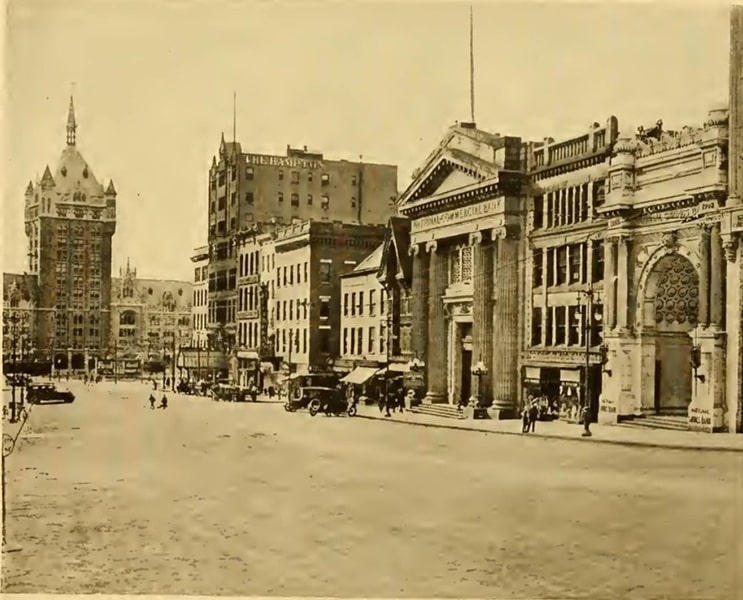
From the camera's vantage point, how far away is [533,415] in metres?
10.1

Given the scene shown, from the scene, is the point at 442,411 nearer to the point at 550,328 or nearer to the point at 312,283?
the point at 550,328

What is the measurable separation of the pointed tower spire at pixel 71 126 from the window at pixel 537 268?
4.15 meters

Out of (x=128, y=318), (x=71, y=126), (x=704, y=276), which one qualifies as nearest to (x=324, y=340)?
(x=128, y=318)

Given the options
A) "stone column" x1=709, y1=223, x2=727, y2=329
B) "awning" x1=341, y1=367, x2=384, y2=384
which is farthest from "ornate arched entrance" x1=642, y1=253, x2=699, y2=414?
"awning" x1=341, y1=367, x2=384, y2=384

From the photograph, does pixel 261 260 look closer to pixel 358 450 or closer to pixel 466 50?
pixel 358 450

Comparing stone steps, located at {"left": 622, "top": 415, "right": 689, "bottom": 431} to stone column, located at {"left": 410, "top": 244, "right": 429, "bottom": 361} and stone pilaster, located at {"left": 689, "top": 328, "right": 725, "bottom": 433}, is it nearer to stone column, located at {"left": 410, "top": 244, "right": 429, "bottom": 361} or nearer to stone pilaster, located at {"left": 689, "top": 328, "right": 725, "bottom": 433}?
stone pilaster, located at {"left": 689, "top": 328, "right": 725, "bottom": 433}

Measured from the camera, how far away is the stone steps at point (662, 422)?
9.30 meters

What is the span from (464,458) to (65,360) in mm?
3402

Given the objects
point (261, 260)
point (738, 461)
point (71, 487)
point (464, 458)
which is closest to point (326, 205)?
point (261, 260)

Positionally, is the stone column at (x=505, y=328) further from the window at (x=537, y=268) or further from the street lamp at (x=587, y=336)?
the street lamp at (x=587, y=336)

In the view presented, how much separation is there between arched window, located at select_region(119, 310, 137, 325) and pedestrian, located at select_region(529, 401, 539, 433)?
3.38 m

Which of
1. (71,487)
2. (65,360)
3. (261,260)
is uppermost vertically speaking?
(261,260)

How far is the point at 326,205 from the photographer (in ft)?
34.3

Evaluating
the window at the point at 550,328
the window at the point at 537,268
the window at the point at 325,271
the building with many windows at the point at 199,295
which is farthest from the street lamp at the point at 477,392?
the building with many windows at the point at 199,295
